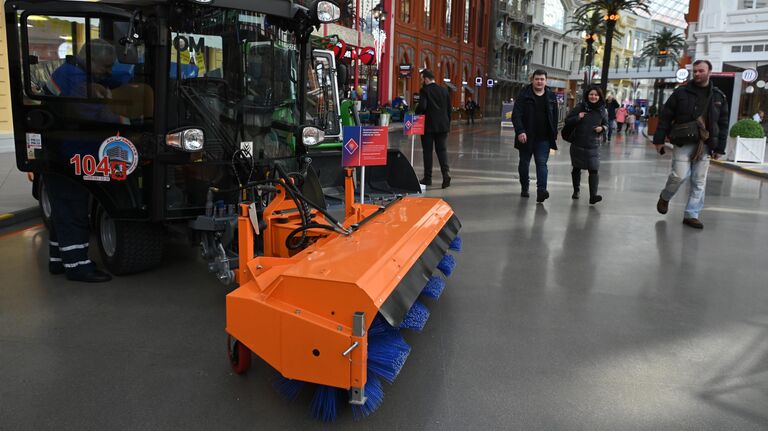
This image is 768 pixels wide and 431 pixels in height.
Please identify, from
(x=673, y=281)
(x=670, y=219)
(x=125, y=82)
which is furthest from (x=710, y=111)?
(x=125, y=82)

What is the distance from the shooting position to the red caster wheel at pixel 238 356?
3.48 m

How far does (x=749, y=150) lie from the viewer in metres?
17.2

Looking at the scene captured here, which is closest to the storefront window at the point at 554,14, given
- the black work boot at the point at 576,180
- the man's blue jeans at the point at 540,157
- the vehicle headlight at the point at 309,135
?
the black work boot at the point at 576,180

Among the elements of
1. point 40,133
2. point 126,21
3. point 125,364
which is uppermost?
point 126,21

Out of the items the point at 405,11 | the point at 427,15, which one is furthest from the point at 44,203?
the point at 427,15

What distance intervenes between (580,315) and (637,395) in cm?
134

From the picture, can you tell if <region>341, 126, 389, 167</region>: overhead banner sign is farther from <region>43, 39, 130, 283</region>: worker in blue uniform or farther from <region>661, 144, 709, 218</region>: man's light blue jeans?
<region>661, 144, 709, 218</region>: man's light blue jeans

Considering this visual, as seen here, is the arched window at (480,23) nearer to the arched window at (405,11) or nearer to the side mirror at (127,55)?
the arched window at (405,11)

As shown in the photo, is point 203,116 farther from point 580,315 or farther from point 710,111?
point 710,111

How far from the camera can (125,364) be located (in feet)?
12.2

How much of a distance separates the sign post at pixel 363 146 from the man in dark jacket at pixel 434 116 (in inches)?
182

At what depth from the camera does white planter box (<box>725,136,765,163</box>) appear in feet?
56.2

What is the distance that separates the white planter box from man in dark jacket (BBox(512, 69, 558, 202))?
10.7 m

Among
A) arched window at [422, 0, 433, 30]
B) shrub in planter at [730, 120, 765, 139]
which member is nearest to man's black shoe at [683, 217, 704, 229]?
shrub in planter at [730, 120, 765, 139]
